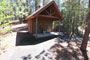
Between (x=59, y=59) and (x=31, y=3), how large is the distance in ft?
103

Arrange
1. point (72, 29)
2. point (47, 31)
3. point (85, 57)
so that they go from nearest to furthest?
point (85, 57)
point (47, 31)
point (72, 29)

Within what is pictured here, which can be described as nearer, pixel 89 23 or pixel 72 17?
pixel 89 23

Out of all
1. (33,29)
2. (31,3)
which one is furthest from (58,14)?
(31,3)

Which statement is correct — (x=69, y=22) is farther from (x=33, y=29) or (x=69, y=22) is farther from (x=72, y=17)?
(x=33, y=29)

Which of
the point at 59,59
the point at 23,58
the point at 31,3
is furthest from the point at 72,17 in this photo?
the point at 31,3

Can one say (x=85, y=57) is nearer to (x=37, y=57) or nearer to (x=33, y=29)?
(x=37, y=57)

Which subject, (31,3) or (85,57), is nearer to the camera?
(85,57)

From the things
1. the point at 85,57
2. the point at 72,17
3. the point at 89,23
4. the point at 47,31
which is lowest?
the point at 85,57

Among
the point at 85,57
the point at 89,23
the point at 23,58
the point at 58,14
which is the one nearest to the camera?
the point at 23,58

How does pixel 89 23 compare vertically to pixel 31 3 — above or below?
below

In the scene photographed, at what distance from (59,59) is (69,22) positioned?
1215cm

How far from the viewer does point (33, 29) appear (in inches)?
431

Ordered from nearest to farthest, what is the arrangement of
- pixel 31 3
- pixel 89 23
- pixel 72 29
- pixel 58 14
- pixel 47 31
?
pixel 89 23, pixel 58 14, pixel 47 31, pixel 72 29, pixel 31 3

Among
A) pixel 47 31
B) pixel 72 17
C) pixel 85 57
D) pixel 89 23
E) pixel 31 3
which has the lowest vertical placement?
pixel 85 57
